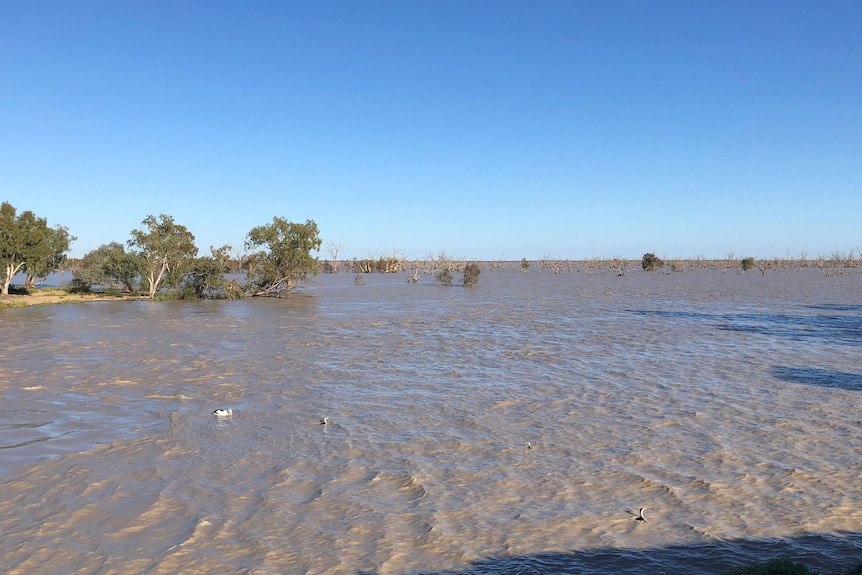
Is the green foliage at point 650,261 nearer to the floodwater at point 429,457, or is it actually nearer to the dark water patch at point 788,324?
the dark water patch at point 788,324

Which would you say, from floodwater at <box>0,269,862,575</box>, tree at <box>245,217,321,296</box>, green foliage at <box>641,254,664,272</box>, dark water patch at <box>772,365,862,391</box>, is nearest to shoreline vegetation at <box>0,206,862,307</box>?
tree at <box>245,217,321,296</box>

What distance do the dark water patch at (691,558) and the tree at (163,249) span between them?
4021 centimetres

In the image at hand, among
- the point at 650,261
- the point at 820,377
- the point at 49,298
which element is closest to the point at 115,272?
the point at 49,298

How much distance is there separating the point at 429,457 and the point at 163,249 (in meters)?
37.1

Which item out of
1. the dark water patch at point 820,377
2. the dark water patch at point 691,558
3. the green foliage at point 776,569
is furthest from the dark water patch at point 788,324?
the green foliage at point 776,569

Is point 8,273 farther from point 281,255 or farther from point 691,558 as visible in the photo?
point 691,558

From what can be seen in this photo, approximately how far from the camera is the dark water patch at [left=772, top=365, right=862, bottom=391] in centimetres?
1520

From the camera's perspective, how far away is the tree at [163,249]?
41.5 metres

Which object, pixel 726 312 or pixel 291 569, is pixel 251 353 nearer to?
pixel 291 569

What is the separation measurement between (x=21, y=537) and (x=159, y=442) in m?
3.75

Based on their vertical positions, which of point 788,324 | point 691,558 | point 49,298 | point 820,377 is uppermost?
point 49,298

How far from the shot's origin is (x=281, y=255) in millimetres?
46562

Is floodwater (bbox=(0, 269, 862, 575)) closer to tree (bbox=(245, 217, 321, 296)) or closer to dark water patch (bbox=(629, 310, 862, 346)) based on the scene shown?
dark water patch (bbox=(629, 310, 862, 346))

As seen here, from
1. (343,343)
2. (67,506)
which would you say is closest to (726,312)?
(343,343)
